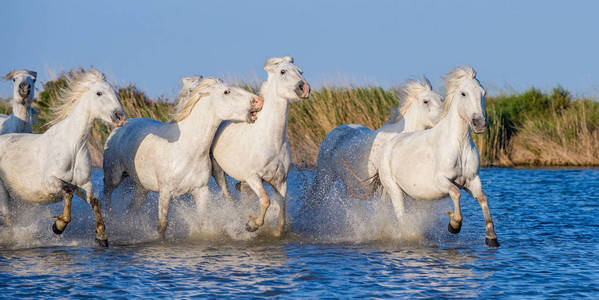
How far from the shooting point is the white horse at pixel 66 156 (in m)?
8.85

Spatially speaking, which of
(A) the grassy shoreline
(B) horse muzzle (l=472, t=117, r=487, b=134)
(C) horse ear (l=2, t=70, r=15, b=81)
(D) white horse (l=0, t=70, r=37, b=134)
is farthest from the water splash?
(A) the grassy shoreline

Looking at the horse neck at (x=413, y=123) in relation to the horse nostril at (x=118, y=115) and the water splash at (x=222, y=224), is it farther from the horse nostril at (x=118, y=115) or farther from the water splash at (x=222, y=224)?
the horse nostril at (x=118, y=115)

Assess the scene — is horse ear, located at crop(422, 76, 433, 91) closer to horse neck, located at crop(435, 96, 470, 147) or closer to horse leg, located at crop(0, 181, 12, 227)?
horse neck, located at crop(435, 96, 470, 147)

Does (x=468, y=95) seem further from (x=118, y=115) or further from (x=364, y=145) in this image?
(x=118, y=115)

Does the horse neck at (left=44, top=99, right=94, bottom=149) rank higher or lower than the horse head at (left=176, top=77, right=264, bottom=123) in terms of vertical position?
lower

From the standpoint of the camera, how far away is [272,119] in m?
9.82

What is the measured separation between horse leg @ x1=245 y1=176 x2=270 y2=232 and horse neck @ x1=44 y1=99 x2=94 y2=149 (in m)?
1.92

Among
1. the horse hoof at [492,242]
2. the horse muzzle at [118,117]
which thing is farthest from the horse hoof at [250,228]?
the horse hoof at [492,242]

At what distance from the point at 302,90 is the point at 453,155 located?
1828mm

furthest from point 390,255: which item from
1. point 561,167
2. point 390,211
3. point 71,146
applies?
point 561,167

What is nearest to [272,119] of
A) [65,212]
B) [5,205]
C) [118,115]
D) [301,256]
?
[301,256]

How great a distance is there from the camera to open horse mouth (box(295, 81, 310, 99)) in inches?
375

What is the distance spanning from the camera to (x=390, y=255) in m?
8.95

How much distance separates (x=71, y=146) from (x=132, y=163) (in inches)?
49.5
